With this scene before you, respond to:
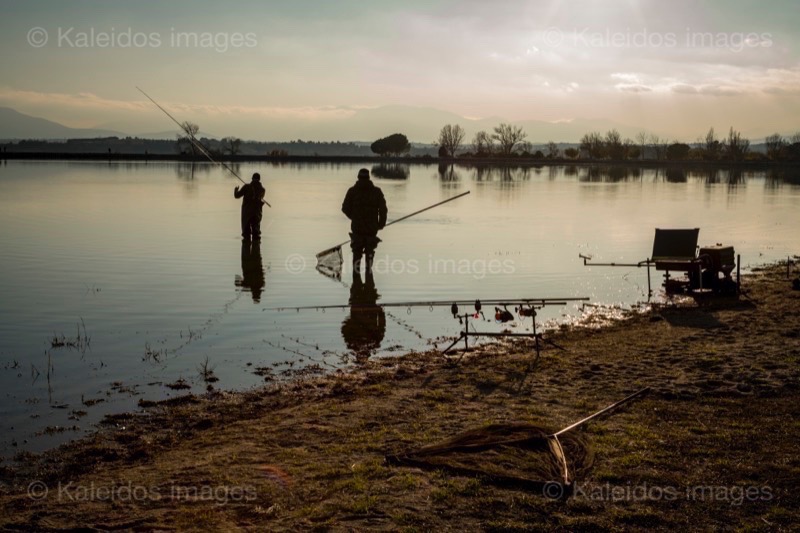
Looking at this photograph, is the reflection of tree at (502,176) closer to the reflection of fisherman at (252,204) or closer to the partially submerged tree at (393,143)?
the reflection of fisherman at (252,204)

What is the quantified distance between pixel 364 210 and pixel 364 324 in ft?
16.9

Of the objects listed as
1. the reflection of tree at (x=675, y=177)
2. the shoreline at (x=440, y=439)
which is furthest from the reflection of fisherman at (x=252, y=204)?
the reflection of tree at (x=675, y=177)

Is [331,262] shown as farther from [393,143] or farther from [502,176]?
[393,143]

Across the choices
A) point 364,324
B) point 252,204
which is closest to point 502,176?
point 252,204

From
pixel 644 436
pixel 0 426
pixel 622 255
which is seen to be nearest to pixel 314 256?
pixel 622 255

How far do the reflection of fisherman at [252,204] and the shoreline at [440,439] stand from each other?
12.7 m

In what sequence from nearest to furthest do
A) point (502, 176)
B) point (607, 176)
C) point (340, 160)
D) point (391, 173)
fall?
point (502, 176), point (391, 173), point (607, 176), point (340, 160)

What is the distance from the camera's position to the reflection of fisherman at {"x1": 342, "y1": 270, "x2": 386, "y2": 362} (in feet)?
40.8

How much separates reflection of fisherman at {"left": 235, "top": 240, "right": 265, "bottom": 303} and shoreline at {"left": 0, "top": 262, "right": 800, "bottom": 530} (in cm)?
658

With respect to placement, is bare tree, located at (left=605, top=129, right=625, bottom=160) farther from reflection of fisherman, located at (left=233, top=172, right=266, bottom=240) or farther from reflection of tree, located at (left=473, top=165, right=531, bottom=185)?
reflection of fisherman, located at (left=233, top=172, right=266, bottom=240)

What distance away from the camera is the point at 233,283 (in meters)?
17.9

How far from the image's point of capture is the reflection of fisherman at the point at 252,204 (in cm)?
2292

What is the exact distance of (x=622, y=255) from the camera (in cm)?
2370

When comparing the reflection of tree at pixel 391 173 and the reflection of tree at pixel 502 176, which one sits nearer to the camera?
the reflection of tree at pixel 502 176
